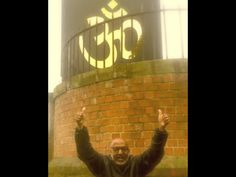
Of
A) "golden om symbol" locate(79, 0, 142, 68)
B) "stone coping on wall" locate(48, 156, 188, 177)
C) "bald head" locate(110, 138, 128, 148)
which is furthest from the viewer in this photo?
"golden om symbol" locate(79, 0, 142, 68)

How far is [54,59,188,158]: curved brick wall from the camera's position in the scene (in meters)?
3.92

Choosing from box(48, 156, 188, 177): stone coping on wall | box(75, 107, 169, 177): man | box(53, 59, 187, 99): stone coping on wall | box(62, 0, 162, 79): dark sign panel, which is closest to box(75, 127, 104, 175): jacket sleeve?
box(75, 107, 169, 177): man

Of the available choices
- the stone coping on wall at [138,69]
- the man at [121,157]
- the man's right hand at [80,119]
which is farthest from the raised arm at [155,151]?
the man's right hand at [80,119]

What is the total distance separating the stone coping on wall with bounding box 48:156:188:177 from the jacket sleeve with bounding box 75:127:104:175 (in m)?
0.13

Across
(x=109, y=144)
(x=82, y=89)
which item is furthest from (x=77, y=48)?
(x=109, y=144)

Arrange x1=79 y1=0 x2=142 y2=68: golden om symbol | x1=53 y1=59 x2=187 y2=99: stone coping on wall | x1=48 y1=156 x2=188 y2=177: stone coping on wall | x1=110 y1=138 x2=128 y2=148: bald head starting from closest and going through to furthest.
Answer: x1=48 y1=156 x2=188 y2=177: stone coping on wall
x1=110 y1=138 x2=128 y2=148: bald head
x1=53 y1=59 x2=187 y2=99: stone coping on wall
x1=79 y1=0 x2=142 y2=68: golden om symbol

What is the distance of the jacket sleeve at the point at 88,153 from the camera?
3914 mm

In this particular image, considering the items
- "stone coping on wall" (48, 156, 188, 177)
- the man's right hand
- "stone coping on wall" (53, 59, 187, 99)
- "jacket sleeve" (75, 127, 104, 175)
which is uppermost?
"stone coping on wall" (53, 59, 187, 99)

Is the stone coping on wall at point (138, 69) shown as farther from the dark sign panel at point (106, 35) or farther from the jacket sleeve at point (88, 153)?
the jacket sleeve at point (88, 153)

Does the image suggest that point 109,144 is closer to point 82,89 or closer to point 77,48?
point 82,89

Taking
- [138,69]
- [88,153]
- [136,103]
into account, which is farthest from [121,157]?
[138,69]

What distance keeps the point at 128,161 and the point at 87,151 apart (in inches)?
19.2

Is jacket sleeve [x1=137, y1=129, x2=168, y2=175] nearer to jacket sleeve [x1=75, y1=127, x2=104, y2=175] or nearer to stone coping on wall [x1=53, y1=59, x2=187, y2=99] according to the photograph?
jacket sleeve [x1=75, y1=127, x2=104, y2=175]

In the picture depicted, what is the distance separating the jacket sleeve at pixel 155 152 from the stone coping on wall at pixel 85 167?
0.21 ft
